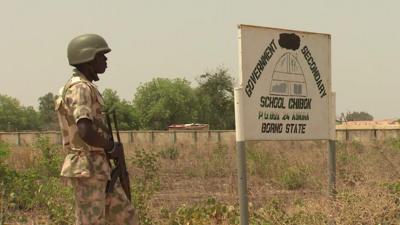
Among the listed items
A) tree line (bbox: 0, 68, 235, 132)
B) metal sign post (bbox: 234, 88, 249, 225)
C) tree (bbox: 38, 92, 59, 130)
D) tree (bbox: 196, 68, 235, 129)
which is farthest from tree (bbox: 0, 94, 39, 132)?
metal sign post (bbox: 234, 88, 249, 225)

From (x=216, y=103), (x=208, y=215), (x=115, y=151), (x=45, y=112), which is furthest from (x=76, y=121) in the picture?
(x=45, y=112)

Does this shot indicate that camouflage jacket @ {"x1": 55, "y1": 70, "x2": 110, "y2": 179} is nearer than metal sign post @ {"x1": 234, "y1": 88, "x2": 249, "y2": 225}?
Yes

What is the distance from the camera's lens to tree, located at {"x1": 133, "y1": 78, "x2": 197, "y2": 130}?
6562 cm

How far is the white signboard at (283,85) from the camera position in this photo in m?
4.89

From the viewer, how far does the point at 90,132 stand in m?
4.07

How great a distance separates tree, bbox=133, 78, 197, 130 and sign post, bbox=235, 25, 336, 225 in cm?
5854

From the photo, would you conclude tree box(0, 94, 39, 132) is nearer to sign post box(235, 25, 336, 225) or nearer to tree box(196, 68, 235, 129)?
tree box(196, 68, 235, 129)

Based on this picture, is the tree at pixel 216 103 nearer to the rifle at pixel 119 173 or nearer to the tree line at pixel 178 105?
the tree line at pixel 178 105

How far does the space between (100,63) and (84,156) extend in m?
0.69

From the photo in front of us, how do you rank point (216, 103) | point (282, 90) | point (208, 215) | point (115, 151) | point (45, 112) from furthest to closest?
point (45, 112), point (216, 103), point (208, 215), point (282, 90), point (115, 151)

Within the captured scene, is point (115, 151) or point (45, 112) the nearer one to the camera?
point (115, 151)

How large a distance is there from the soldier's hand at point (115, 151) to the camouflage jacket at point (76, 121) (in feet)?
0.15

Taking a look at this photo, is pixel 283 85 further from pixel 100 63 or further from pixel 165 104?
pixel 165 104

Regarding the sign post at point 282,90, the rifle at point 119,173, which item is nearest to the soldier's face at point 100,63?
the rifle at point 119,173
